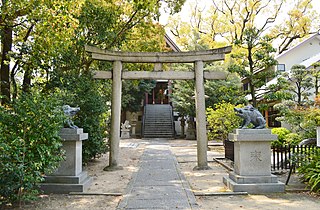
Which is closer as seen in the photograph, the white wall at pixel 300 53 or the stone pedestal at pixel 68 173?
the stone pedestal at pixel 68 173

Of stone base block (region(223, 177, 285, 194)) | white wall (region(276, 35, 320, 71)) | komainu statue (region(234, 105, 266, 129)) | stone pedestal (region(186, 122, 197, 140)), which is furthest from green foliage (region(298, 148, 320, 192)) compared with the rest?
stone pedestal (region(186, 122, 197, 140))

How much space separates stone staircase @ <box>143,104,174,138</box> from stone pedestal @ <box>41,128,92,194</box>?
Result: 751 inches

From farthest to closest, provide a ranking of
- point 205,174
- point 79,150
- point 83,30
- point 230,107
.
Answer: point 230,107 < point 83,30 < point 205,174 < point 79,150

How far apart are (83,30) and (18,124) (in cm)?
633

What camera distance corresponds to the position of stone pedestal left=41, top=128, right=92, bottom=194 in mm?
6645

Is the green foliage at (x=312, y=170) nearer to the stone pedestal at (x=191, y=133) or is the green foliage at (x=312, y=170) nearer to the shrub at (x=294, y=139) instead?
the shrub at (x=294, y=139)

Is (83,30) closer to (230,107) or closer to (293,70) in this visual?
(230,107)

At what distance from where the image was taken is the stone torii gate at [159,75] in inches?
394

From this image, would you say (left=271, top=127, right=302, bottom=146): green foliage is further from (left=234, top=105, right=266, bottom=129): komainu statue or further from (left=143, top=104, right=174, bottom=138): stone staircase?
(left=143, top=104, right=174, bottom=138): stone staircase

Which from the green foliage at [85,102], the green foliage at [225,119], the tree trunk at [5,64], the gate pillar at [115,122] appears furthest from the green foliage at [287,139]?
the tree trunk at [5,64]

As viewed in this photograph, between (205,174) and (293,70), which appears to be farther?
(293,70)

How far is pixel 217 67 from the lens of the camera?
23141 mm

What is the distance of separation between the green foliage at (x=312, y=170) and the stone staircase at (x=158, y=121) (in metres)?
18.8

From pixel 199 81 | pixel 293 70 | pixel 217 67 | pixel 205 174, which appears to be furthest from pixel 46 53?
pixel 217 67
